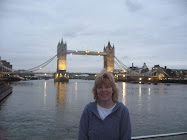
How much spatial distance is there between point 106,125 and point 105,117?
0.20ft

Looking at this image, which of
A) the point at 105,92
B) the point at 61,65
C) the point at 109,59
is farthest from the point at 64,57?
the point at 105,92

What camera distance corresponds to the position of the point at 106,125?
5.12ft

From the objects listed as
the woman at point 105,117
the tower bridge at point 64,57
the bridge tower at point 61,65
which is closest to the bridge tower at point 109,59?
the tower bridge at point 64,57

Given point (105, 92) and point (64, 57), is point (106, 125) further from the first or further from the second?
point (64, 57)

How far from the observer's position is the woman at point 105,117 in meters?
1.56

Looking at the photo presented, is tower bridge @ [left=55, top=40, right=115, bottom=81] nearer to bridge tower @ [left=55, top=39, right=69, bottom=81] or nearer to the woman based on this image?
bridge tower @ [left=55, top=39, right=69, bottom=81]

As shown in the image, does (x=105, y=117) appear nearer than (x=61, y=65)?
Yes

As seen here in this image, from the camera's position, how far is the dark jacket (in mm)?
1559

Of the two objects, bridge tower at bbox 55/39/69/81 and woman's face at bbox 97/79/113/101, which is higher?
bridge tower at bbox 55/39/69/81

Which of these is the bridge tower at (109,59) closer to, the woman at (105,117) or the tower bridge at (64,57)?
the tower bridge at (64,57)

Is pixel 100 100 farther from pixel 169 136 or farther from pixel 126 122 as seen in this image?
pixel 169 136

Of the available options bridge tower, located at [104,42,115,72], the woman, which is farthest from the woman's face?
bridge tower, located at [104,42,115,72]

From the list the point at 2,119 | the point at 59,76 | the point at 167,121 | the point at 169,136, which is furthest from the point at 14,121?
the point at 59,76

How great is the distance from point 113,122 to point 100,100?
0.69 ft
